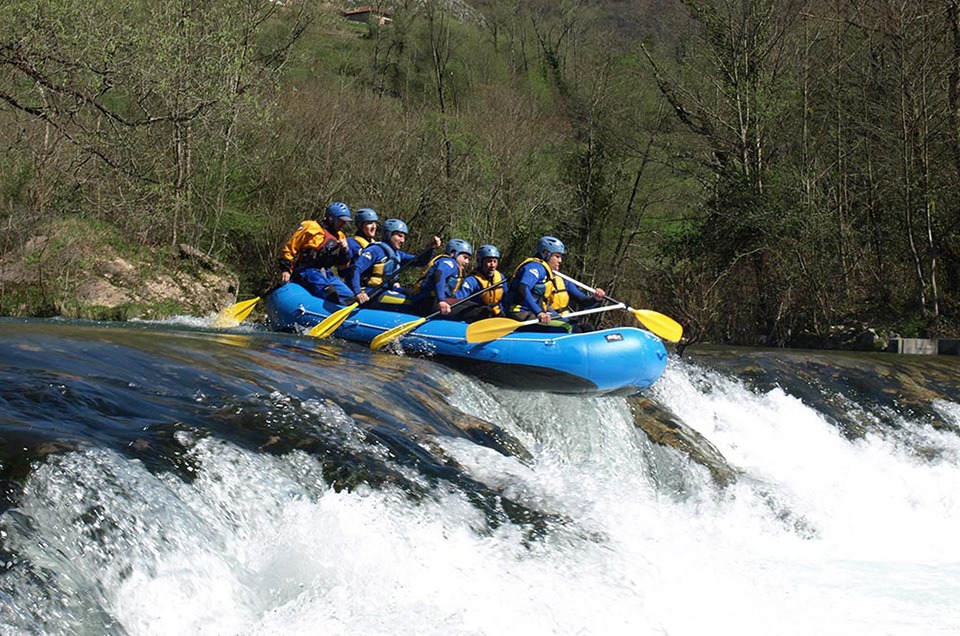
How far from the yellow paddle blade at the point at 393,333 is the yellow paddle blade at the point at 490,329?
2.35ft

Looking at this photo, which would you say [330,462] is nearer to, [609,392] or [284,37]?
[609,392]

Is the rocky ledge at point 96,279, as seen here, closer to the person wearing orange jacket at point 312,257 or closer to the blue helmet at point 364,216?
the person wearing orange jacket at point 312,257

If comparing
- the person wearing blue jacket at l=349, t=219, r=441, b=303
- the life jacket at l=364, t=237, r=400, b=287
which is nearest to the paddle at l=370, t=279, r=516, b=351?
the person wearing blue jacket at l=349, t=219, r=441, b=303

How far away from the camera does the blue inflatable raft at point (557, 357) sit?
29.8 feet

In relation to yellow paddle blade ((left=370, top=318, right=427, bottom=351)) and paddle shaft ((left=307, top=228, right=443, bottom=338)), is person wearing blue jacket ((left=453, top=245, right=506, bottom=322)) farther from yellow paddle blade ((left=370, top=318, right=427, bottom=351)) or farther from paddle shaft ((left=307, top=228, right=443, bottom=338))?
paddle shaft ((left=307, top=228, right=443, bottom=338))

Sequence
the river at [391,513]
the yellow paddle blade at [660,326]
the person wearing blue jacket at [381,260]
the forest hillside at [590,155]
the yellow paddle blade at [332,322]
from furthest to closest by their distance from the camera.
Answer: the forest hillside at [590,155], the person wearing blue jacket at [381,260], the yellow paddle blade at [332,322], the yellow paddle blade at [660,326], the river at [391,513]

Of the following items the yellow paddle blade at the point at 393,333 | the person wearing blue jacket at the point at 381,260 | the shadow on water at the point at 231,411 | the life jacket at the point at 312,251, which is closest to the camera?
the shadow on water at the point at 231,411

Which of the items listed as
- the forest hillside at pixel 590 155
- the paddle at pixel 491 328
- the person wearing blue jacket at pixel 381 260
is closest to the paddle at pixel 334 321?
the person wearing blue jacket at pixel 381 260

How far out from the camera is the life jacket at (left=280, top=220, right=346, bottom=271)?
40.1 feet

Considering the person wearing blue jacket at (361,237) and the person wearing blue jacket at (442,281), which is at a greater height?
the person wearing blue jacket at (361,237)

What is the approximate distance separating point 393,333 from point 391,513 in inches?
199

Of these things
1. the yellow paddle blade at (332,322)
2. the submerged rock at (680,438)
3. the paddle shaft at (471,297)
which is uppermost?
the paddle shaft at (471,297)

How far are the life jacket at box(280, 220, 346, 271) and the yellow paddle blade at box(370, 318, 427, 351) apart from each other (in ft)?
7.17

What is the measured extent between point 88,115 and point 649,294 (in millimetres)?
11202
